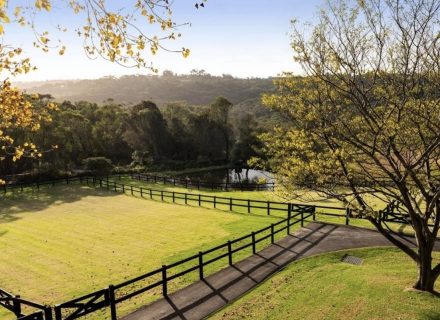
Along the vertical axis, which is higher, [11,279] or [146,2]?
[146,2]

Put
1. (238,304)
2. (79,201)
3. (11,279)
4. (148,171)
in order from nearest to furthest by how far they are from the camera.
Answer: (238,304), (11,279), (79,201), (148,171)

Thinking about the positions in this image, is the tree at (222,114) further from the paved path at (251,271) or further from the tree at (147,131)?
the paved path at (251,271)

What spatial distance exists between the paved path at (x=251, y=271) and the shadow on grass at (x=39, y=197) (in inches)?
843

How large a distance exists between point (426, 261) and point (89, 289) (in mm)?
12684

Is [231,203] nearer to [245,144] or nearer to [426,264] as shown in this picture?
[426,264]

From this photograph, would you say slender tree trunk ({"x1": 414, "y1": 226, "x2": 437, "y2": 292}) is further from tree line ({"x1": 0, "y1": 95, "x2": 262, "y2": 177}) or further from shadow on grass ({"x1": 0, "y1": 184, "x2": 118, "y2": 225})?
tree line ({"x1": 0, "y1": 95, "x2": 262, "y2": 177})

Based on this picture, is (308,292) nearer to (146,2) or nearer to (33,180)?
(146,2)

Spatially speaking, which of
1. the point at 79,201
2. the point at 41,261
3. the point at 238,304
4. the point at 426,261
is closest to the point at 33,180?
the point at 79,201

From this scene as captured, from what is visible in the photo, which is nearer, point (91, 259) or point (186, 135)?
point (91, 259)

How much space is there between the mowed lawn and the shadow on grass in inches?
7.2

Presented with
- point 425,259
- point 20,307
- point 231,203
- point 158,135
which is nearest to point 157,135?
point 158,135

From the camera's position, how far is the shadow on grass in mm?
32803

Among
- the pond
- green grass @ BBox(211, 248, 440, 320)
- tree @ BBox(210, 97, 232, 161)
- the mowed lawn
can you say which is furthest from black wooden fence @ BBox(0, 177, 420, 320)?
tree @ BBox(210, 97, 232, 161)

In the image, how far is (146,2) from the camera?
5.78m
